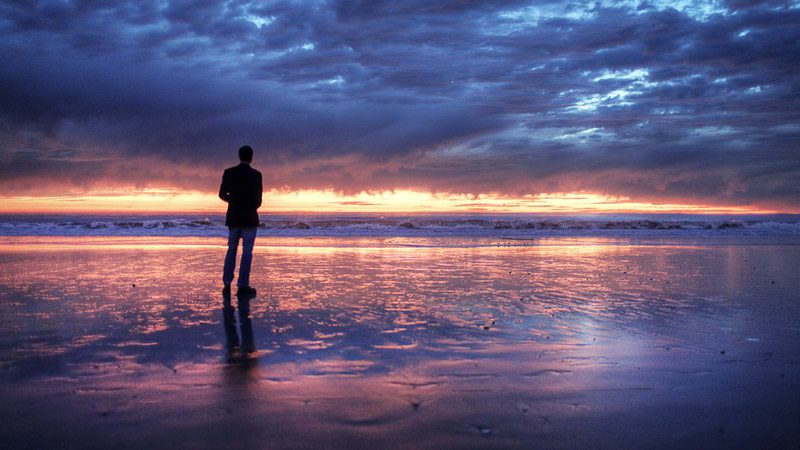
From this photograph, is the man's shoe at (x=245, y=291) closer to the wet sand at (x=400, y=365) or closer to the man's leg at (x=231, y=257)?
the wet sand at (x=400, y=365)

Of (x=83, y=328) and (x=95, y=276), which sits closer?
(x=83, y=328)

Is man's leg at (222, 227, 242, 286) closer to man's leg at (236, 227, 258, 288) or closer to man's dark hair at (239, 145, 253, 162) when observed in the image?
man's leg at (236, 227, 258, 288)

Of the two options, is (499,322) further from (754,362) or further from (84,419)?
(84,419)

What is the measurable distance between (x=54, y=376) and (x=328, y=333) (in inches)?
87.4

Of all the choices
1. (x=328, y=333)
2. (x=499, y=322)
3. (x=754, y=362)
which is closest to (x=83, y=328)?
(x=328, y=333)

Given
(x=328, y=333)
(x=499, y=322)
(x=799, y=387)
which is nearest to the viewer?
(x=799, y=387)

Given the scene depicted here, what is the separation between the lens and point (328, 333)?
5289 mm

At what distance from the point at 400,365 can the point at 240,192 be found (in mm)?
4730

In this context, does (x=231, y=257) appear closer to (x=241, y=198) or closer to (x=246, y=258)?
(x=246, y=258)

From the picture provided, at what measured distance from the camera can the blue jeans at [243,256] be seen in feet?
25.5

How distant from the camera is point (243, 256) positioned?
25.8 ft

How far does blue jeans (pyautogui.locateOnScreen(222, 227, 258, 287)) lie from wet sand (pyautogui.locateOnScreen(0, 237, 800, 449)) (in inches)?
13.8

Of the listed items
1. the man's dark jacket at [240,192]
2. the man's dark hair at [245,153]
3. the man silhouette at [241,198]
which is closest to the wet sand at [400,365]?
the man silhouette at [241,198]

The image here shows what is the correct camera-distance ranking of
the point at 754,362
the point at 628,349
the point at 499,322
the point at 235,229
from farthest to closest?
the point at 235,229 → the point at 499,322 → the point at 628,349 → the point at 754,362
